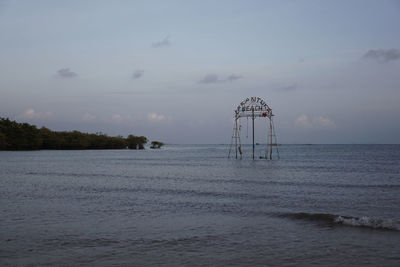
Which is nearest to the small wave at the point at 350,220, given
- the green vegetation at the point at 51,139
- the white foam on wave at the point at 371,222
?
the white foam on wave at the point at 371,222

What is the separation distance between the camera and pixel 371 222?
13047mm

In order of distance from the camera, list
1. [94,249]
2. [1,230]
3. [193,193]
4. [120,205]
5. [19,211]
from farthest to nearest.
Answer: [193,193] < [120,205] < [19,211] < [1,230] < [94,249]

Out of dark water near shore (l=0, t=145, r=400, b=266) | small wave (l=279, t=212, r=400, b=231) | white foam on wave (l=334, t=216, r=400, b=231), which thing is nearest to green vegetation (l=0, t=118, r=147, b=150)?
dark water near shore (l=0, t=145, r=400, b=266)

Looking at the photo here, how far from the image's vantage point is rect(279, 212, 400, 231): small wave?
12672 millimetres

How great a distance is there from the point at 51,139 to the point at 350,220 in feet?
408

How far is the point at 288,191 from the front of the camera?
2242 centimetres

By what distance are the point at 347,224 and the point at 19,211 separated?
1275 cm

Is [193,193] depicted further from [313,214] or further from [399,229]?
[399,229]

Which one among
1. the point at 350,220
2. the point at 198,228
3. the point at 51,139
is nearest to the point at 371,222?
the point at 350,220

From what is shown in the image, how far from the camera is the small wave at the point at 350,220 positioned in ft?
41.6

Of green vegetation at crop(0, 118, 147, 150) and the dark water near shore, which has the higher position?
green vegetation at crop(0, 118, 147, 150)

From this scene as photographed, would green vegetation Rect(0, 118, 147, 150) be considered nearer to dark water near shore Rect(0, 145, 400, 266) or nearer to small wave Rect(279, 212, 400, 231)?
dark water near shore Rect(0, 145, 400, 266)

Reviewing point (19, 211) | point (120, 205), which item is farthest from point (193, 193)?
point (19, 211)

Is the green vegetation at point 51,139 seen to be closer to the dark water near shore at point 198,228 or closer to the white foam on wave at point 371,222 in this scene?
the dark water near shore at point 198,228
